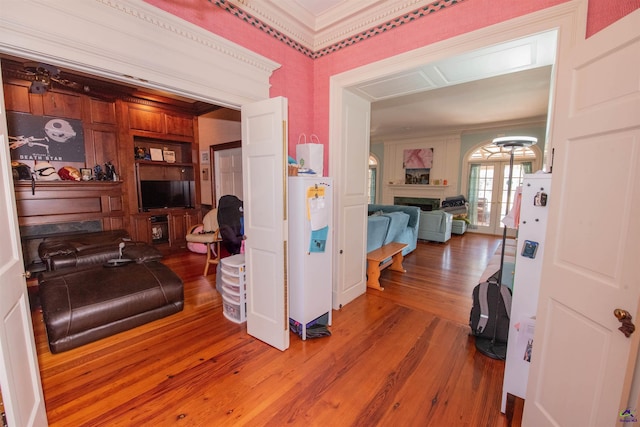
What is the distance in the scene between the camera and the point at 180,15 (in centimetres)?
185

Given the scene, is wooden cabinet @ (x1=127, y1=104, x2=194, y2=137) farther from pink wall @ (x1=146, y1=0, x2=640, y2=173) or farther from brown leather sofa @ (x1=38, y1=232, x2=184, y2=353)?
pink wall @ (x1=146, y1=0, x2=640, y2=173)

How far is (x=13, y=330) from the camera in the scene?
1.22 m

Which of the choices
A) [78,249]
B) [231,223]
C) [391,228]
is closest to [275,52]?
[231,223]

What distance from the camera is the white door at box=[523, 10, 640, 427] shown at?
964mm

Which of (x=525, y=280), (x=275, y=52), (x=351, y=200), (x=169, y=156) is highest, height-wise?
(x=275, y=52)

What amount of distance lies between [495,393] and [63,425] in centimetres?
271

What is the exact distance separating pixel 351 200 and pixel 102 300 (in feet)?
8.37

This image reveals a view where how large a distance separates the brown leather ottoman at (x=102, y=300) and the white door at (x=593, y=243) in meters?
3.08

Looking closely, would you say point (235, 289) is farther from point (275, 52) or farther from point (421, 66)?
point (421, 66)

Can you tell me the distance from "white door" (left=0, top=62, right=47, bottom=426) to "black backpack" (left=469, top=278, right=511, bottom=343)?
115 inches

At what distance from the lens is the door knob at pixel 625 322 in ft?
3.06

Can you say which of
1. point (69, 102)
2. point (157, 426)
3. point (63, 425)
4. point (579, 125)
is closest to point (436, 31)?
point (579, 125)

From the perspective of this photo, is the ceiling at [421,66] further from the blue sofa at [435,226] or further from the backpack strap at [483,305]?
the blue sofa at [435,226]

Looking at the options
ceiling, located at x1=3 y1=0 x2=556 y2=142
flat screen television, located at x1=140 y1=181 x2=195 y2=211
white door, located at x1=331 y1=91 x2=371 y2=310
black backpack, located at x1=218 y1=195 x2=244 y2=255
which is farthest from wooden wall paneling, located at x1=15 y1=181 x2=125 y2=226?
white door, located at x1=331 y1=91 x2=371 y2=310
